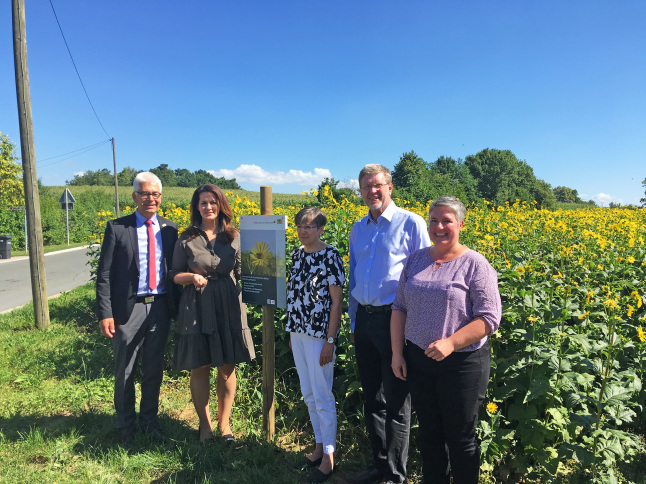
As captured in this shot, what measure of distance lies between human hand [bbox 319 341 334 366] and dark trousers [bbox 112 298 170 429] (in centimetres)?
140

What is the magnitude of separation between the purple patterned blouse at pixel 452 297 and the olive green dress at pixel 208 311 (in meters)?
1.47

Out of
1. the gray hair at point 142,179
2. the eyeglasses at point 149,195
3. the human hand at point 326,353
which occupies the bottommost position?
the human hand at point 326,353

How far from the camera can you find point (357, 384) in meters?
3.14

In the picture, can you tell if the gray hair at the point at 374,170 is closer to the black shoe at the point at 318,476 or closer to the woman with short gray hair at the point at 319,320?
the woman with short gray hair at the point at 319,320

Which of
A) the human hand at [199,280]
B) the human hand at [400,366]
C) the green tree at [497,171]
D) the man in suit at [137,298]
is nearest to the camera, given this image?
the human hand at [400,366]

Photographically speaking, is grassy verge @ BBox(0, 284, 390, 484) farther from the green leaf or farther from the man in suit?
the green leaf

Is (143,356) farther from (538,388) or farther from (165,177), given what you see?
(165,177)

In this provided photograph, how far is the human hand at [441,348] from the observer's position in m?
1.96

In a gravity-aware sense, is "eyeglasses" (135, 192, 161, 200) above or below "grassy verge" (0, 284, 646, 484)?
above

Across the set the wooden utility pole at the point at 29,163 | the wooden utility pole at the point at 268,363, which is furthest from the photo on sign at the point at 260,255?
the wooden utility pole at the point at 29,163

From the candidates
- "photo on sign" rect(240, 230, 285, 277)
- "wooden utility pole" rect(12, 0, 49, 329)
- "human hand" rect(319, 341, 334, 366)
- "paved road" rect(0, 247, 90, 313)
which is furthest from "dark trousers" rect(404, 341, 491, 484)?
"paved road" rect(0, 247, 90, 313)

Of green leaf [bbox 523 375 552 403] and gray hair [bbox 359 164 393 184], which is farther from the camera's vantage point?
gray hair [bbox 359 164 393 184]

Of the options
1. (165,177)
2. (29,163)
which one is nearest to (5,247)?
(29,163)

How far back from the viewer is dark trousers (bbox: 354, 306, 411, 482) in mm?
2510
